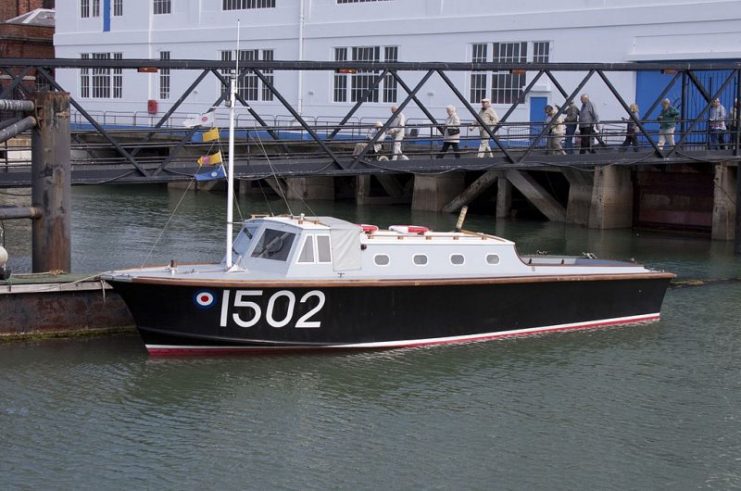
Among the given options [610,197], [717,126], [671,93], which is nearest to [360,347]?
[717,126]

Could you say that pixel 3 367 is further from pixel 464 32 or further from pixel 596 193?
pixel 464 32

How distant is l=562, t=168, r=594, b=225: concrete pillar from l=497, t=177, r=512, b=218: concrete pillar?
2788mm

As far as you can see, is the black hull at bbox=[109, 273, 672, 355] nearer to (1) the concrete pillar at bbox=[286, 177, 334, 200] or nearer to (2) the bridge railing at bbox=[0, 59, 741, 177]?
(2) the bridge railing at bbox=[0, 59, 741, 177]

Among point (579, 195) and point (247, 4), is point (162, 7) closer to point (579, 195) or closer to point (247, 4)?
point (247, 4)

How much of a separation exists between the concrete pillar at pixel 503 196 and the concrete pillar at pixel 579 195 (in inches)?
110

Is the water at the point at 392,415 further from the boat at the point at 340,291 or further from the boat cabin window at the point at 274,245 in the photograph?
the boat cabin window at the point at 274,245

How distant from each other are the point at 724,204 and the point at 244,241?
17.7 metres

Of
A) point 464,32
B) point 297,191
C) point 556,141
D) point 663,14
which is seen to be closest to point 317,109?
point 297,191

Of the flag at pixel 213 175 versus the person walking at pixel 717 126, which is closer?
the flag at pixel 213 175

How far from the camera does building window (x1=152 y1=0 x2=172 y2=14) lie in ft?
183

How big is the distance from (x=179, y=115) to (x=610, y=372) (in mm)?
41063

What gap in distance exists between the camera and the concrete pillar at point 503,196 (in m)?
38.8

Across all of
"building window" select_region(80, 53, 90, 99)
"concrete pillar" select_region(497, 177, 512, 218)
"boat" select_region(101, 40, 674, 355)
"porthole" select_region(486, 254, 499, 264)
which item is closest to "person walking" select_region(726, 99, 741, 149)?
"concrete pillar" select_region(497, 177, 512, 218)

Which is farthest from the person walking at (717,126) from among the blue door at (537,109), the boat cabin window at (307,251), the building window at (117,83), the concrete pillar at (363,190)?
the building window at (117,83)
